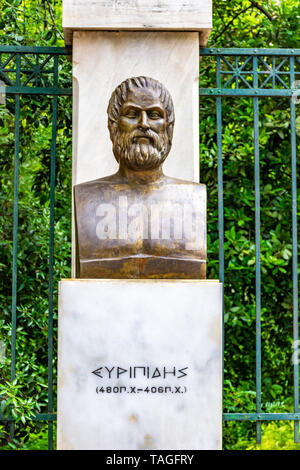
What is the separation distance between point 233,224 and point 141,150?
6.17ft

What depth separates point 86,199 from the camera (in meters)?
3.72

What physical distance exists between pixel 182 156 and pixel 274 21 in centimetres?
195

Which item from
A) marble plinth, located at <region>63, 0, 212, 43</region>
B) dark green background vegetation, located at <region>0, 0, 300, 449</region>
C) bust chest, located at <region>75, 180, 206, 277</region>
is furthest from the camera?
dark green background vegetation, located at <region>0, 0, 300, 449</region>

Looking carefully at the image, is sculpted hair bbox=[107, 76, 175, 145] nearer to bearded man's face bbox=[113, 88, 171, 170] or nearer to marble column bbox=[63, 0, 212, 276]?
bearded man's face bbox=[113, 88, 171, 170]

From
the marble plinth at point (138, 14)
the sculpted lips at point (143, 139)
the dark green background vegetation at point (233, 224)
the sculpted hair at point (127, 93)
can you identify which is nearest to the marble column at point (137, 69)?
the marble plinth at point (138, 14)

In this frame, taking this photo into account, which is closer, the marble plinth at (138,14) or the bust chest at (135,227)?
the bust chest at (135,227)

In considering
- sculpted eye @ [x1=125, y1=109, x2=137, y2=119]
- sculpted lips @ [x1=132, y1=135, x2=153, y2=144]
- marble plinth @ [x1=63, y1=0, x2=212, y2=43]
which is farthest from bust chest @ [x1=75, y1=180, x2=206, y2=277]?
marble plinth @ [x1=63, y1=0, x2=212, y2=43]

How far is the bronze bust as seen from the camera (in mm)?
3648

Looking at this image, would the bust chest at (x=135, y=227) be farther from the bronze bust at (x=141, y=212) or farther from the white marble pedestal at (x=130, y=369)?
the white marble pedestal at (x=130, y=369)

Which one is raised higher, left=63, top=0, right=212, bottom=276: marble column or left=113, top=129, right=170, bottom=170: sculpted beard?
left=63, top=0, right=212, bottom=276: marble column

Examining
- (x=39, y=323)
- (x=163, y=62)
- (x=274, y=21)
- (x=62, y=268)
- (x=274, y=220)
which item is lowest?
(x=39, y=323)

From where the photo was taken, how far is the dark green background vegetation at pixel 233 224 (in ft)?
17.4
